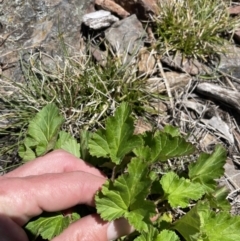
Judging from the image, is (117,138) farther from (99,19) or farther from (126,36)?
(99,19)

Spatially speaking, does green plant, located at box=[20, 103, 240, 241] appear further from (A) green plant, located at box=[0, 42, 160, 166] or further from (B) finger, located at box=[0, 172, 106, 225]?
(A) green plant, located at box=[0, 42, 160, 166]

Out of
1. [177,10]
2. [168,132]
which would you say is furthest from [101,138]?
[177,10]

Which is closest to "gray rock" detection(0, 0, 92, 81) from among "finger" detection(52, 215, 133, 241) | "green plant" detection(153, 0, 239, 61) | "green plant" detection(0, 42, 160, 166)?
"green plant" detection(0, 42, 160, 166)

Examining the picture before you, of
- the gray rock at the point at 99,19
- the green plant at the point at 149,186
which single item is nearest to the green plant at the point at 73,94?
the green plant at the point at 149,186

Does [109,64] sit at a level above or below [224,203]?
above

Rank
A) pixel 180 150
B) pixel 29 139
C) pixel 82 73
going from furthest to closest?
1. pixel 82 73
2. pixel 29 139
3. pixel 180 150

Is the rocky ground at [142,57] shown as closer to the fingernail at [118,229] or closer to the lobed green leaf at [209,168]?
the lobed green leaf at [209,168]

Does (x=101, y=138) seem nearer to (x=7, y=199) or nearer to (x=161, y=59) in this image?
(x=7, y=199)

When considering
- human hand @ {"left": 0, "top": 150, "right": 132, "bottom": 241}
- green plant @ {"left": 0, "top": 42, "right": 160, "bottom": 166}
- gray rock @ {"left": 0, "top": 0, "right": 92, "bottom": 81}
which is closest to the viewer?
human hand @ {"left": 0, "top": 150, "right": 132, "bottom": 241}

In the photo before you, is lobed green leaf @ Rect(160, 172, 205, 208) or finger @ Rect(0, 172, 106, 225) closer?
finger @ Rect(0, 172, 106, 225)
